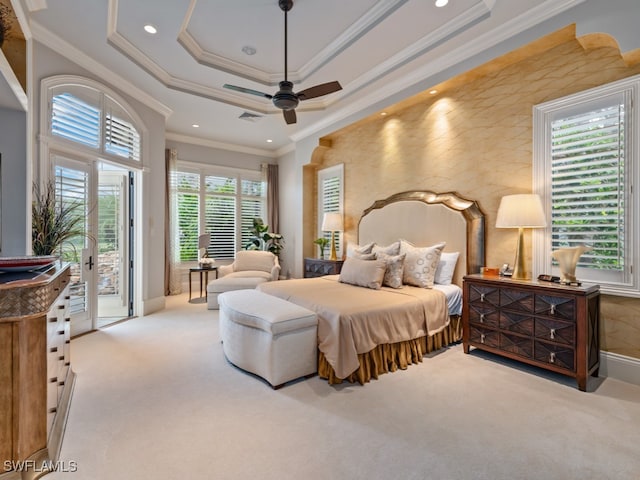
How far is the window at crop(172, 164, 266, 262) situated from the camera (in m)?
6.75

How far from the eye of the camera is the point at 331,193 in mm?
6148

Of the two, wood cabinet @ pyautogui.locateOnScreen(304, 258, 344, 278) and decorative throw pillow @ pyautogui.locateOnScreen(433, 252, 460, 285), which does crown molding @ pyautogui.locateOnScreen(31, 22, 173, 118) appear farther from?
decorative throw pillow @ pyautogui.locateOnScreen(433, 252, 460, 285)

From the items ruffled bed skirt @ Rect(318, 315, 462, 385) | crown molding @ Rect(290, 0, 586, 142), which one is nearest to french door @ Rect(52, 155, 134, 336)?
Result: ruffled bed skirt @ Rect(318, 315, 462, 385)

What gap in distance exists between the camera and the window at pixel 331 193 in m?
5.88

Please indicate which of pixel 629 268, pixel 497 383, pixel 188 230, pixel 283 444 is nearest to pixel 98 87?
pixel 188 230

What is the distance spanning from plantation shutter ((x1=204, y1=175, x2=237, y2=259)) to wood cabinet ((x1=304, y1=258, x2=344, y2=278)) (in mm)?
2278

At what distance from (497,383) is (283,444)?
194 centimetres

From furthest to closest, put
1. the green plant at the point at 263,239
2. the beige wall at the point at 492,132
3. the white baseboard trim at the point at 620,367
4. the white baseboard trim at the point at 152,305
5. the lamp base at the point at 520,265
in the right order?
the green plant at the point at 263,239
the white baseboard trim at the point at 152,305
the lamp base at the point at 520,265
the beige wall at the point at 492,132
the white baseboard trim at the point at 620,367

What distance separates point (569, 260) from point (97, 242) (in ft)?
18.1

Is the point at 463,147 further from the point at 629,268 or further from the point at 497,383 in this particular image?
the point at 497,383

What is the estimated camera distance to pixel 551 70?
3154 mm

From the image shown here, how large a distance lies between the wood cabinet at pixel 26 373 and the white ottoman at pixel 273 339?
4.50ft

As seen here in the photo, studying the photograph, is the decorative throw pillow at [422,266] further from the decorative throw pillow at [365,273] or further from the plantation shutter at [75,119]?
the plantation shutter at [75,119]

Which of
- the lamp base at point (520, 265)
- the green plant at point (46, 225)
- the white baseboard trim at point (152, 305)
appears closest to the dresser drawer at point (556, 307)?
the lamp base at point (520, 265)
